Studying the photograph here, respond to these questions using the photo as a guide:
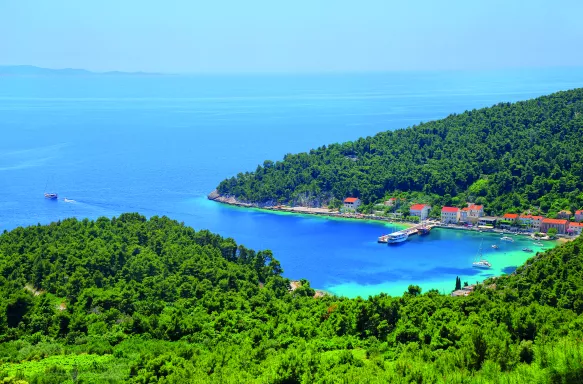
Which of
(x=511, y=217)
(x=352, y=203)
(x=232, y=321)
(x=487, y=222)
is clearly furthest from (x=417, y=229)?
(x=232, y=321)

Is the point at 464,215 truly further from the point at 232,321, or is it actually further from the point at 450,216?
the point at 232,321

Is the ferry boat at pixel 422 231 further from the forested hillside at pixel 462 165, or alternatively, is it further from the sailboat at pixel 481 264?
the sailboat at pixel 481 264

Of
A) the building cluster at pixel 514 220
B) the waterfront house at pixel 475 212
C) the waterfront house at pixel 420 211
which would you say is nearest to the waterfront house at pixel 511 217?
the building cluster at pixel 514 220

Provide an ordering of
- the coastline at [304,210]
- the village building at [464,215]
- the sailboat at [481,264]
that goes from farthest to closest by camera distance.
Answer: the coastline at [304,210], the village building at [464,215], the sailboat at [481,264]

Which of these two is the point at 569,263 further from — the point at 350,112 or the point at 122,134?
the point at 350,112

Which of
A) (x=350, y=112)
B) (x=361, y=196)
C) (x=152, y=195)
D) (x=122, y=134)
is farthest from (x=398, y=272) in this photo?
(x=350, y=112)

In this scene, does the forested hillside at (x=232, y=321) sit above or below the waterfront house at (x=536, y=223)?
below

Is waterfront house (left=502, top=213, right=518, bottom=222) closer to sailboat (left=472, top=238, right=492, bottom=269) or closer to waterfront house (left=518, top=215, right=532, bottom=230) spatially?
waterfront house (left=518, top=215, right=532, bottom=230)
